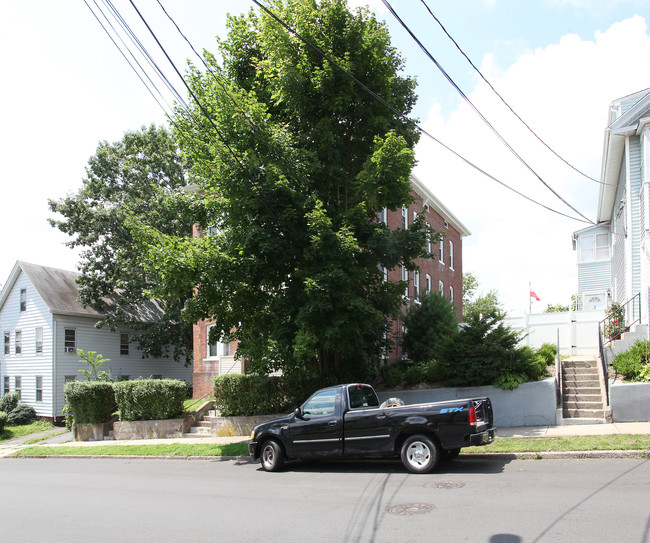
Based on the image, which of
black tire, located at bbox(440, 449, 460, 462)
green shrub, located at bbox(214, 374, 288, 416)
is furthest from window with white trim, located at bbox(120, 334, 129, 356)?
black tire, located at bbox(440, 449, 460, 462)

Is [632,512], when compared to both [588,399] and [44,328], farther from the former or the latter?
[44,328]

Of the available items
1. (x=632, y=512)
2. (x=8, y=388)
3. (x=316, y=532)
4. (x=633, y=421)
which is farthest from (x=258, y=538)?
(x=8, y=388)

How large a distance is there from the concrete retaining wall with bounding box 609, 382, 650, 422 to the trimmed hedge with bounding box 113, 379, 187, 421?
13.9 m

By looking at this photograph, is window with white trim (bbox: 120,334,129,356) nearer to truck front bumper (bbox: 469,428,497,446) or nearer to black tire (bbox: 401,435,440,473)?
black tire (bbox: 401,435,440,473)

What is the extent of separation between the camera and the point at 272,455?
11141mm

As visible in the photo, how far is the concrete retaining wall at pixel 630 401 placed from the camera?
1255 centimetres

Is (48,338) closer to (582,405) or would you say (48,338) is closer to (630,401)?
(582,405)

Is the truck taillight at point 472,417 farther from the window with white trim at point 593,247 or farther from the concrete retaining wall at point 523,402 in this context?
the window with white trim at point 593,247

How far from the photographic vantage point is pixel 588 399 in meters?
14.2

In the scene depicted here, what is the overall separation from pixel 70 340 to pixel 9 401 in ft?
15.4

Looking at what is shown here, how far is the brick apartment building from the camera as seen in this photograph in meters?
24.7

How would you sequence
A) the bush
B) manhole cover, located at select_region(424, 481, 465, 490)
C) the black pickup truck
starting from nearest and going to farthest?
manhole cover, located at select_region(424, 481, 465, 490) < the black pickup truck < the bush

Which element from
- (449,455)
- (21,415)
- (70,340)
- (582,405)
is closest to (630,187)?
(582,405)

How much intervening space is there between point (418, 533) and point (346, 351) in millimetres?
9060
